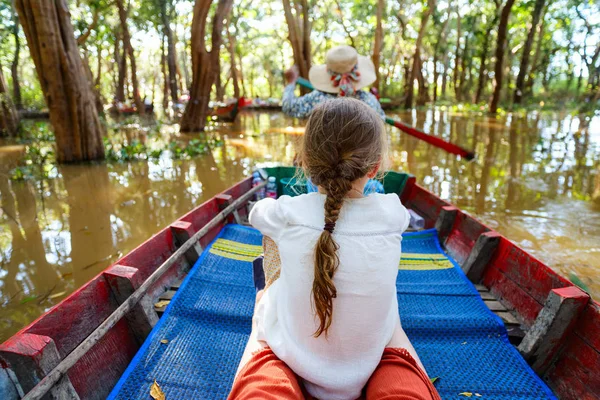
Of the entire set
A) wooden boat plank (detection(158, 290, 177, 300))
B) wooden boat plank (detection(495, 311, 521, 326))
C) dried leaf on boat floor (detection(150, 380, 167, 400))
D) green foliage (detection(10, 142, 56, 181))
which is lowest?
dried leaf on boat floor (detection(150, 380, 167, 400))

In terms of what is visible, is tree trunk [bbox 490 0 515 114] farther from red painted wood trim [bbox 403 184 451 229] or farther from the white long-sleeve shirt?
the white long-sleeve shirt

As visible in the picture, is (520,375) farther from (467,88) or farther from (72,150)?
(467,88)

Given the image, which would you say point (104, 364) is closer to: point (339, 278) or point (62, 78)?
point (339, 278)

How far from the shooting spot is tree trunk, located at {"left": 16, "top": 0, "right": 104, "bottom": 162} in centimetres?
644

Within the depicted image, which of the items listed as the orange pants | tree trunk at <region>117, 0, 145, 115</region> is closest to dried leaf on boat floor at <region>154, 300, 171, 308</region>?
the orange pants

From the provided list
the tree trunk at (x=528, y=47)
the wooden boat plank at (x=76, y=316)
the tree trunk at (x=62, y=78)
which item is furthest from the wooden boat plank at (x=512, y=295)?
the tree trunk at (x=528, y=47)

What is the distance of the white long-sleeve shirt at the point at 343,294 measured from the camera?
1181 millimetres

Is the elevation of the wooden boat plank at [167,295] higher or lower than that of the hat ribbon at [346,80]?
lower

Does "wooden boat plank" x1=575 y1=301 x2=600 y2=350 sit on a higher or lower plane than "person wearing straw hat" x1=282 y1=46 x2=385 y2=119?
lower

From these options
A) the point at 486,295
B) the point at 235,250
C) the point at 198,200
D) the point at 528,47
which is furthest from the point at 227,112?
the point at 486,295

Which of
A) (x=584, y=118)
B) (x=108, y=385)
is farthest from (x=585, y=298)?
(x=584, y=118)

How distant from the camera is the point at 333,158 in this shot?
1.19 metres

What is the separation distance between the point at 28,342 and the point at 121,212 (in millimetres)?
4136

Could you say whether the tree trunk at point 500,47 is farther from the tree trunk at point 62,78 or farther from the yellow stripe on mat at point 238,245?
the yellow stripe on mat at point 238,245
